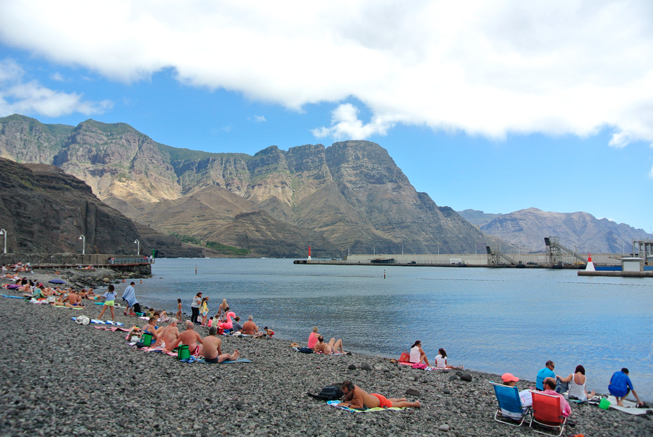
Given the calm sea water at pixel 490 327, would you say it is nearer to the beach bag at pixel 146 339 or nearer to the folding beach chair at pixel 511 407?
the folding beach chair at pixel 511 407

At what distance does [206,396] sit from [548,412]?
951cm

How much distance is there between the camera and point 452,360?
24.1 metres

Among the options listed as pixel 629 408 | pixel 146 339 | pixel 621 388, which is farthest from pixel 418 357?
pixel 146 339

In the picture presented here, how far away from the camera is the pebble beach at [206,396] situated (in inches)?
355

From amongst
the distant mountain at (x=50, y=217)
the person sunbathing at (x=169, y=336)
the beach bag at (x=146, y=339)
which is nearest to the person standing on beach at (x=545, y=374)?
the person sunbathing at (x=169, y=336)

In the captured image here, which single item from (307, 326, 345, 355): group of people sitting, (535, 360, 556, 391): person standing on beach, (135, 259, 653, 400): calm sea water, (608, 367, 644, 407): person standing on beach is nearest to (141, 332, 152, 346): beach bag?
(307, 326, 345, 355): group of people sitting

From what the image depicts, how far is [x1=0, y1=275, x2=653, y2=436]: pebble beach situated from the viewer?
902cm

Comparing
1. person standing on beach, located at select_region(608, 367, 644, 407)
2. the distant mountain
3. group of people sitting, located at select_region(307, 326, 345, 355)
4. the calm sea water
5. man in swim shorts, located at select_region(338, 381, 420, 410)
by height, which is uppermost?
the distant mountain

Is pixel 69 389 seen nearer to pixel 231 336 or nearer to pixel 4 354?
pixel 4 354

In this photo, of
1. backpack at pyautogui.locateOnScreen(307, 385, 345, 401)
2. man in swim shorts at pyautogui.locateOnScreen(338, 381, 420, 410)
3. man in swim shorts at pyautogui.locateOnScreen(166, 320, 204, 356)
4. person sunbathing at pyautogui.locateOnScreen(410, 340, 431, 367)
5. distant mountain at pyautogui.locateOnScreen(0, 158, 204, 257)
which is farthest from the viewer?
distant mountain at pyautogui.locateOnScreen(0, 158, 204, 257)

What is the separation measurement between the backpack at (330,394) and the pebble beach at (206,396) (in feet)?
1.24

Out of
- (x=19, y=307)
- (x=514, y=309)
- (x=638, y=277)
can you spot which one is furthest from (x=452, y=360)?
(x=638, y=277)

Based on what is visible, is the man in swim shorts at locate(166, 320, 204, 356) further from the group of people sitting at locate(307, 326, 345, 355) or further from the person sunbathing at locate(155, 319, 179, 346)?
the group of people sitting at locate(307, 326, 345, 355)

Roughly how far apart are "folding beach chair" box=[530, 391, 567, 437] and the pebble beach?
452mm
